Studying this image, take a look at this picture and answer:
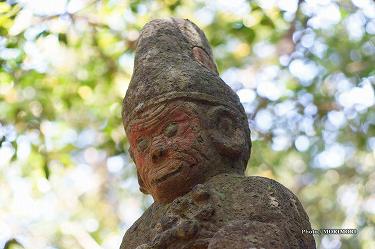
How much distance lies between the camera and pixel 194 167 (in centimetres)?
476

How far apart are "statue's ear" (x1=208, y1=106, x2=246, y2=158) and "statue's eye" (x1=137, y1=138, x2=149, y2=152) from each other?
40cm

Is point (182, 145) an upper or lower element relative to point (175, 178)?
upper

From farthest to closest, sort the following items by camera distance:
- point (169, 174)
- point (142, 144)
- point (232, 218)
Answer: point (142, 144) → point (169, 174) → point (232, 218)

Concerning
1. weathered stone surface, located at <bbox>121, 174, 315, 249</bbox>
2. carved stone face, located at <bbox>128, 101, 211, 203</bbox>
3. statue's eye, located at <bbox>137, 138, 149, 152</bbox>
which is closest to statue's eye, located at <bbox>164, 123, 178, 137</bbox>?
carved stone face, located at <bbox>128, 101, 211, 203</bbox>

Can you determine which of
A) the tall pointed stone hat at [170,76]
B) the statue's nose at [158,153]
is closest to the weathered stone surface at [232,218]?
the statue's nose at [158,153]

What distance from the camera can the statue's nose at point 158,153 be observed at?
4766mm

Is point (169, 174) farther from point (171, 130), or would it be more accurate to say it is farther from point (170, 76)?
point (170, 76)

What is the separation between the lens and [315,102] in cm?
969

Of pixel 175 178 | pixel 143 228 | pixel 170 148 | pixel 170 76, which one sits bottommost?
pixel 143 228

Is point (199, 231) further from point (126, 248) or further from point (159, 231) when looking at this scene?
point (126, 248)

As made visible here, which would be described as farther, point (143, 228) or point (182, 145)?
point (143, 228)

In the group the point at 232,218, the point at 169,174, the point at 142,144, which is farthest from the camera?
the point at 142,144

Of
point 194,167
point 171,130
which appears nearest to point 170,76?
point 171,130

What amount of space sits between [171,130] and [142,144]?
0.21m
